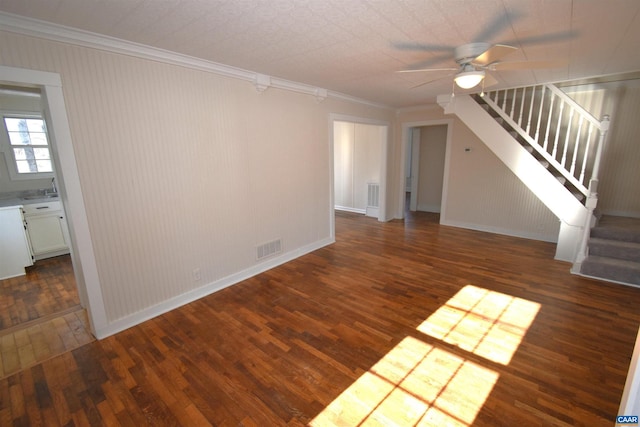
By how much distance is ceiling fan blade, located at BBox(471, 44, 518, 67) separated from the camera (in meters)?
2.03

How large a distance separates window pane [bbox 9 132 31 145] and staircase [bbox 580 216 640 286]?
860 centimetres

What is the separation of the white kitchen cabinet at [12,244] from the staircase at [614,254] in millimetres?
7692

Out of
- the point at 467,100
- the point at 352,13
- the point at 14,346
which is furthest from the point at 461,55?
the point at 14,346

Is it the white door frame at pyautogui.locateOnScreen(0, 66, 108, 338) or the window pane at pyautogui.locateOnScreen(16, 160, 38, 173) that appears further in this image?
the window pane at pyautogui.locateOnScreen(16, 160, 38, 173)

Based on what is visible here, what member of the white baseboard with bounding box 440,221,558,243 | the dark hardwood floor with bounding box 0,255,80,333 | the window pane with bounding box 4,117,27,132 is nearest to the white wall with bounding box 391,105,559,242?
the white baseboard with bounding box 440,221,558,243

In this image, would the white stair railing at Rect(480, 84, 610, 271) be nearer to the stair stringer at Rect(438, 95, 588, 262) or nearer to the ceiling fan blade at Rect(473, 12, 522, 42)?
the stair stringer at Rect(438, 95, 588, 262)

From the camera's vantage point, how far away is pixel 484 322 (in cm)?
267

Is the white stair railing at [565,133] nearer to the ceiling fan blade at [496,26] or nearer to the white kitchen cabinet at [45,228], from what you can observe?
the ceiling fan blade at [496,26]

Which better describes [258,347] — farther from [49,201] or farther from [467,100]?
[467,100]

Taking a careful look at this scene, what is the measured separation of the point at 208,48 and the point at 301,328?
2.78 m

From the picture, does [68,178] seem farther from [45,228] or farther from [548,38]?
[548,38]

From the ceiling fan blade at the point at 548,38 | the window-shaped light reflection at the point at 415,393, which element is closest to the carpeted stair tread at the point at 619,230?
the ceiling fan blade at the point at 548,38

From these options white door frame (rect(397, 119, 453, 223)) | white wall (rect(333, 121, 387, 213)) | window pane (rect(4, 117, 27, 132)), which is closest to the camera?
window pane (rect(4, 117, 27, 132))

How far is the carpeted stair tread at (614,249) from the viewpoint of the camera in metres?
3.50
